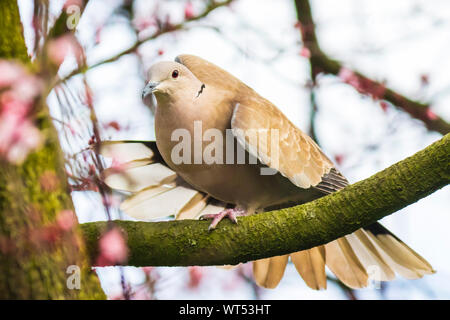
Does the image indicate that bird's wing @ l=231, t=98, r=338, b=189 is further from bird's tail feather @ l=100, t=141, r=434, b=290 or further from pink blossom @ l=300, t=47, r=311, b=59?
pink blossom @ l=300, t=47, r=311, b=59

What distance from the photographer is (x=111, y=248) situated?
5.49 feet

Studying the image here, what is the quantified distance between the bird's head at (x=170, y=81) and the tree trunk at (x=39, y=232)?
837 mm

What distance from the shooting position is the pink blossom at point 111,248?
5.39ft

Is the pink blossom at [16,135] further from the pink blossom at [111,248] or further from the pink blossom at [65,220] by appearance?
the pink blossom at [111,248]

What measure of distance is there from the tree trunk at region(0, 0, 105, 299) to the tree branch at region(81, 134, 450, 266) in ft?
1.70

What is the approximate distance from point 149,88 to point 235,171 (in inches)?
18.9

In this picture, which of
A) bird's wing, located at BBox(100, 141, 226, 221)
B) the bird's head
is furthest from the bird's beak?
bird's wing, located at BBox(100, 141, 226, 221)

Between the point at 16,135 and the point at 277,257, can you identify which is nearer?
the point at 16,135

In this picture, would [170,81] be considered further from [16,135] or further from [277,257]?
[16,135]

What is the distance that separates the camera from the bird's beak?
A: 2.04 m

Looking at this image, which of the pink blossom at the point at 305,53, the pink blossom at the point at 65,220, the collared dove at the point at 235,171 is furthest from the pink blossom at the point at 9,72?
the pink blossom at the point at 305,53

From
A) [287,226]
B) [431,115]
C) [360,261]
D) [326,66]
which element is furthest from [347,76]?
[287,226]

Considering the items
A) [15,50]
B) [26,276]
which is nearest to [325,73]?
[15,50]
